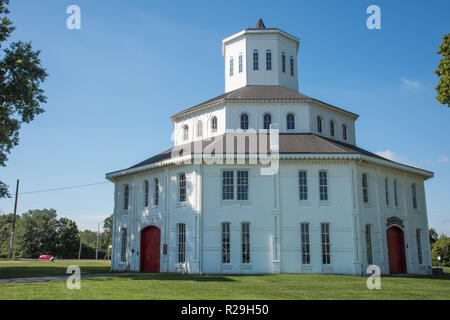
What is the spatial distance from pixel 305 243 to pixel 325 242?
1.21 metres

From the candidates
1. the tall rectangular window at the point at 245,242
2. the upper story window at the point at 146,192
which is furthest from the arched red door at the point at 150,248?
the tall rectangular window at the point at 245,242

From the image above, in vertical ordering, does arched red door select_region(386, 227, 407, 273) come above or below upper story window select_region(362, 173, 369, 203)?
below

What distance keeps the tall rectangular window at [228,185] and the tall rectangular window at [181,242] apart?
3.27m

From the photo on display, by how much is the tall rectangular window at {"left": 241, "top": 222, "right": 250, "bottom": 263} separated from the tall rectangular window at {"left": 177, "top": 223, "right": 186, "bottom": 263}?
367 centimetres

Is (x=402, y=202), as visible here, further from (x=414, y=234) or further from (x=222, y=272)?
(x=222, y=272)

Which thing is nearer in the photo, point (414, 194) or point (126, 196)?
point (414, 194)

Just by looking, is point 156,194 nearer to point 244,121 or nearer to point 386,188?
point 244,121

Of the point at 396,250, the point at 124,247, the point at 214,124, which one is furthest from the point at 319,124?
the point at 124,247

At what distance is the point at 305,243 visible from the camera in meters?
23.9

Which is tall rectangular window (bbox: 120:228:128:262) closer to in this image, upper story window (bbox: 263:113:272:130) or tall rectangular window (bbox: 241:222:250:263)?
tall rectangular window (bbox: 241:222:250:263)

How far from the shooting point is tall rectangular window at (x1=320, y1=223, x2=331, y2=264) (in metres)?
23.7

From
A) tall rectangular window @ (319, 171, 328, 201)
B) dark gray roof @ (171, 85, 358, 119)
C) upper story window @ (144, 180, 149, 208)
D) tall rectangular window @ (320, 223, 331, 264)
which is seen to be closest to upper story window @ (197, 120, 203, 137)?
dark gray roof @ (171, 85, 358, 119)

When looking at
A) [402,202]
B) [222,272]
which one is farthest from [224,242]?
[402,202]
